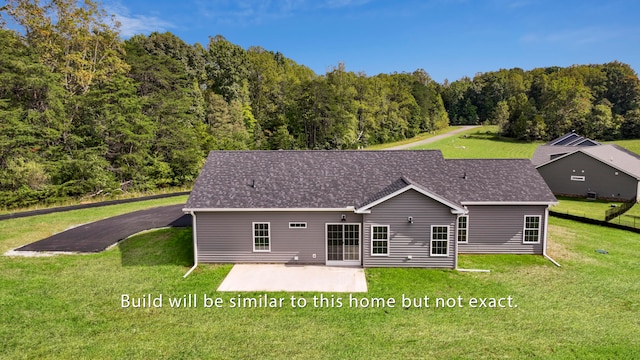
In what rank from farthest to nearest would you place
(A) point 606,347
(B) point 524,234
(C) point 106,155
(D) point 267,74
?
(D) point 267,74 → (C) point 106,155 → (B) point 524,234 → (A) point 606,347

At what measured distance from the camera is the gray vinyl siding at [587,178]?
2834 centimetres

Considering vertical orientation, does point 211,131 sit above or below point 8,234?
above

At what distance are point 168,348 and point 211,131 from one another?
39.8 metres

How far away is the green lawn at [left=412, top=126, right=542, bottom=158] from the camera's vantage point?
53344 millimetres

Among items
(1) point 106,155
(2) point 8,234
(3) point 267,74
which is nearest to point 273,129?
(3) point 267,74

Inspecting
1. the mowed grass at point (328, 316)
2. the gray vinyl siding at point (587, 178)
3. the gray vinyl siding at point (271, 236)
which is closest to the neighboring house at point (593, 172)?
the gray vinyl siding at point (587, 178)

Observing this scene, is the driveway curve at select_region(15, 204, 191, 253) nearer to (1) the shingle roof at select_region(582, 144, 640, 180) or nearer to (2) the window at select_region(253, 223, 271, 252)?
(2) the window at select_region(253, 223, 271, 252)

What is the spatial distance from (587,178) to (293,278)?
28058mm

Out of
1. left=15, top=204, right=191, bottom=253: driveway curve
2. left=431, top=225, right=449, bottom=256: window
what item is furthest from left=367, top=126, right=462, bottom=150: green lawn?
left=431, top=225, right=449, bottom=256: window

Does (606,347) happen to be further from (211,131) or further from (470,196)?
(211,131)

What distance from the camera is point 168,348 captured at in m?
9.20

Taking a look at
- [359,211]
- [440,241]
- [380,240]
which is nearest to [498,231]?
[440,241]

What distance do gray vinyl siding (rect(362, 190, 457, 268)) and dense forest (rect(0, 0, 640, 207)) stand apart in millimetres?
26967

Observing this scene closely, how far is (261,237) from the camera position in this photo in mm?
15117
